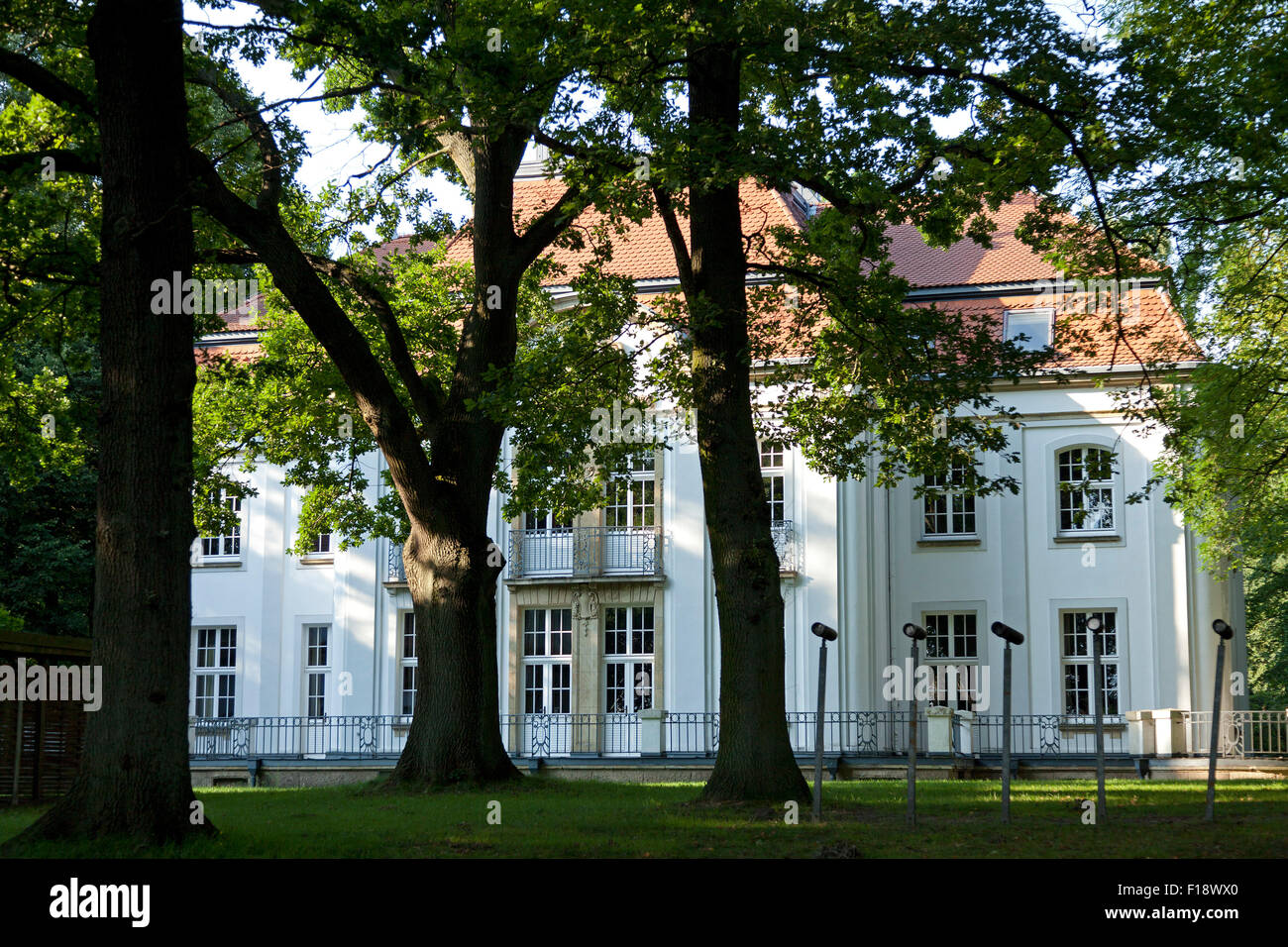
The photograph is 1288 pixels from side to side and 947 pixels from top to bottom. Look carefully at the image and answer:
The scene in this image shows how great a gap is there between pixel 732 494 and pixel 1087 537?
58.9ft

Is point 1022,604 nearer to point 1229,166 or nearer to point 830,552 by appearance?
point 830,552

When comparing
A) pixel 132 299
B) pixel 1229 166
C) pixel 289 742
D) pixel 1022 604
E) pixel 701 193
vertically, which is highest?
pixel 1229 166

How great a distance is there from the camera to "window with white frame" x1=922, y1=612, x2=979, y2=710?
30547mm

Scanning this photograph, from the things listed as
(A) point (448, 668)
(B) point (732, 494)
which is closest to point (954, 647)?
(A) point (448, 668)

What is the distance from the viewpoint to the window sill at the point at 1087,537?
29.8m

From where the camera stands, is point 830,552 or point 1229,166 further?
point 830,552

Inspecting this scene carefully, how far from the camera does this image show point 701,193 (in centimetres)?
1315

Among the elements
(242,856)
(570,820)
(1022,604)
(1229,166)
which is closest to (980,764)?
(1022,604)

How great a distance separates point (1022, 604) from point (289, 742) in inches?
647

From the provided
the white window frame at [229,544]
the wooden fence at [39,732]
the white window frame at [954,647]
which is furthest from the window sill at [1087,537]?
the wooden fence at [39,732]

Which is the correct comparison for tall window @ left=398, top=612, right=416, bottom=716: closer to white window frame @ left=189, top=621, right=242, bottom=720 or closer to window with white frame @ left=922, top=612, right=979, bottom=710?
white window frame @ left=189, top=621, right=242, bottom=720

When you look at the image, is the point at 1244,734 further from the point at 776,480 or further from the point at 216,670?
the point at 216,670

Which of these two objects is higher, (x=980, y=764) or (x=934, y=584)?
(x=934, y=584)
